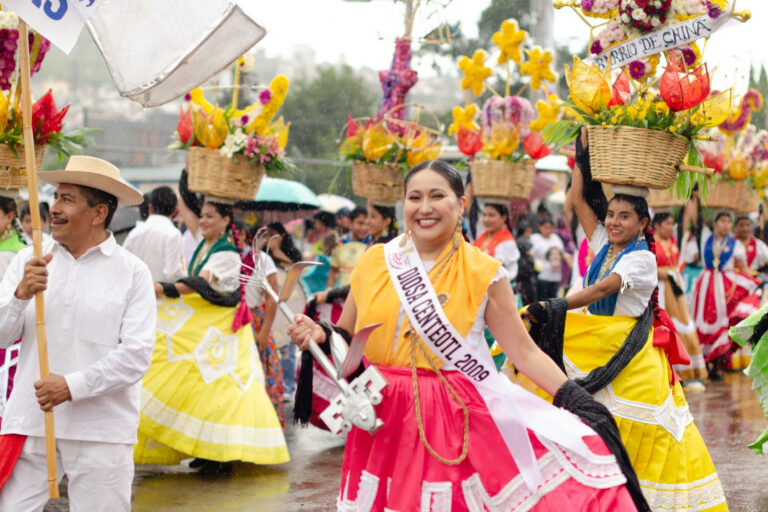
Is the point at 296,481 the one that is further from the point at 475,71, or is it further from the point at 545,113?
the point at 475,71

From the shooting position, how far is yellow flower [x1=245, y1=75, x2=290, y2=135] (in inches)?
302

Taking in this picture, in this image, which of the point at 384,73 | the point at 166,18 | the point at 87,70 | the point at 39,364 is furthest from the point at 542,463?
the point at 87,70

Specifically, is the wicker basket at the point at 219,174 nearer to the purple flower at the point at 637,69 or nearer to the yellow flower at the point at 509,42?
the yellow flower at the point at 509,42

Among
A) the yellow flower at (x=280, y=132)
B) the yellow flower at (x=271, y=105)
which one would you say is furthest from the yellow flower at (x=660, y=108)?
the yellow flower at (x=280, y=132)

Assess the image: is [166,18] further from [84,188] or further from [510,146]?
[510,146]

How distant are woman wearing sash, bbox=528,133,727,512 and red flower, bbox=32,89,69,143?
2967mm

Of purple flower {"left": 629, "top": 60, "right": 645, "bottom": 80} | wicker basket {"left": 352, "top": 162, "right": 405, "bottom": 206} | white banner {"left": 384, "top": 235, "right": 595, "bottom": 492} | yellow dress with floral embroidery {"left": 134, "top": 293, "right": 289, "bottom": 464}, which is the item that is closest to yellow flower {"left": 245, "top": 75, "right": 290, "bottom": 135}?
wicker basket {"left": 352, "top": 162, "right": 405, "bottom": 206}

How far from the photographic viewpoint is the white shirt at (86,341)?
408cm

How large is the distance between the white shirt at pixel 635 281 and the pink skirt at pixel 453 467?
6.61 feet

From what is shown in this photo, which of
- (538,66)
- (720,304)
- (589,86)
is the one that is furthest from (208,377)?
(720,304)

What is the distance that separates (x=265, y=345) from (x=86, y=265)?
4.18 meters

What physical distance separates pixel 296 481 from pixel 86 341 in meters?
2.99

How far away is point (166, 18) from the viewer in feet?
13.9

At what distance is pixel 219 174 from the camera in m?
7.56
